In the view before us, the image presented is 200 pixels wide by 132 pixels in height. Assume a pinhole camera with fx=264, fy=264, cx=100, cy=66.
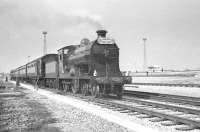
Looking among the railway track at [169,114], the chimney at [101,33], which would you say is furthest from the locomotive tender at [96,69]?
the railway track at [169,114]

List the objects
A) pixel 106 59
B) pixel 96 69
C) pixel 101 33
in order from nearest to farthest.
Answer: pixel 96 69
pixel 106 59
pixel 101 33

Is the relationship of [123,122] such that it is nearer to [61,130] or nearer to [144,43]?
[61,130]

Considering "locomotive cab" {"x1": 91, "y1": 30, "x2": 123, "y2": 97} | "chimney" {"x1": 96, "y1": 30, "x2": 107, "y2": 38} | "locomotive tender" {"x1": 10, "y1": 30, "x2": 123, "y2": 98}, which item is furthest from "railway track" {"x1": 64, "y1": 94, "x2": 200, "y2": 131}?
"chimney" {"x1": 96, "y1": 30, "x2": 107, "y2": 38}

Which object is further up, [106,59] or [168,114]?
[106,59]

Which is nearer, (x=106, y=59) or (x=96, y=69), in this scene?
(x=96, y=69)

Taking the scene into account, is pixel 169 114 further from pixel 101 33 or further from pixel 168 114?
pixel 101 33

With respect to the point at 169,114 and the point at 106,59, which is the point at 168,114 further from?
the point at 106,59

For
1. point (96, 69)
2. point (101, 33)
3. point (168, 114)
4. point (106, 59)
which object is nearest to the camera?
point (168, 114)

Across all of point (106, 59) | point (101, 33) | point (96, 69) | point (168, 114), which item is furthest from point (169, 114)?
point (101, 33)

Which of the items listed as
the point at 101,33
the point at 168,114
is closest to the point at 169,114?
the point at 168,114

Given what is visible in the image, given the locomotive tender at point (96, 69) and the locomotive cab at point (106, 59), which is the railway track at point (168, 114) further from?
the locomotive cab at point (106, 59)

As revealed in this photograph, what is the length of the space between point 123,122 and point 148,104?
4493 mm


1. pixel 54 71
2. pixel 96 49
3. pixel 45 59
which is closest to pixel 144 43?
pixel 45 59

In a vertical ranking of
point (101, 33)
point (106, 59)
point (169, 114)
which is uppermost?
point (101, 33)
